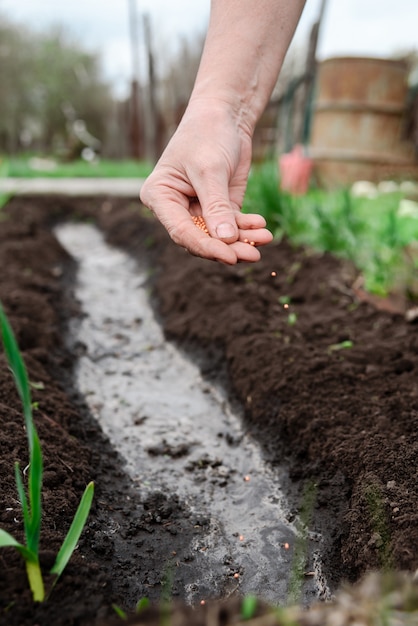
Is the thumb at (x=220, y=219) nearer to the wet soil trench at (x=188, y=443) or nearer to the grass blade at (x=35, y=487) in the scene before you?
the grass blade at (x=35, y=487)

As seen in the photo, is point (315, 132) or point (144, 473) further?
point (315, 132)

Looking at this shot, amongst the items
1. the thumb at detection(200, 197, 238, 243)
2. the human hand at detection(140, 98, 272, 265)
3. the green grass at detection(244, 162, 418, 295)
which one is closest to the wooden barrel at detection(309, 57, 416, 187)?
the green grass at detection(244, 162, 418, 295)

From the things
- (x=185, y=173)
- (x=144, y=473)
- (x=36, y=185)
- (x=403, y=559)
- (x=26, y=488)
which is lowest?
(x=36, y=185)

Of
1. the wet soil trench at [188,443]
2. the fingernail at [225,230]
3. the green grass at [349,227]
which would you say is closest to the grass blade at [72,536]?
the wet soil trench at [188,443]

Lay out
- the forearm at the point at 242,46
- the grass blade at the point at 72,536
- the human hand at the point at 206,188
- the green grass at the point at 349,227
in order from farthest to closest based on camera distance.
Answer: the green grass at the point at 349,227 → the forearm at the point at 242,46 → the human hand at the point at 206,188 → the grass blade at the point at 72,536

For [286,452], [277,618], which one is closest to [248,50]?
[286,452]

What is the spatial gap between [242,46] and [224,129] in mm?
232

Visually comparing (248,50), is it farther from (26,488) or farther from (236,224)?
(26,488)

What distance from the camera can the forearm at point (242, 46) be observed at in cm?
153

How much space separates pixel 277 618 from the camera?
0.69 meters

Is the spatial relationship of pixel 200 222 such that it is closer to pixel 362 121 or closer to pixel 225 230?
pixel 225 230

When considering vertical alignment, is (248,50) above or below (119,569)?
above

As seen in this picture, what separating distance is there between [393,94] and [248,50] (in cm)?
523

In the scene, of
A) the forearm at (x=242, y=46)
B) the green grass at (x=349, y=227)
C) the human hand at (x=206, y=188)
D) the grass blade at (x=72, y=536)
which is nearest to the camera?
the grass blade at (x=72, y=536)
